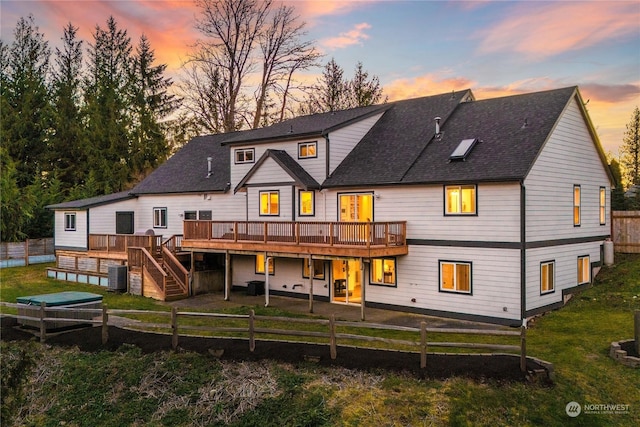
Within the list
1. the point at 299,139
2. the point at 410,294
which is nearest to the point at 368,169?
the point at 299,139

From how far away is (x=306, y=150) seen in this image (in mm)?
22516

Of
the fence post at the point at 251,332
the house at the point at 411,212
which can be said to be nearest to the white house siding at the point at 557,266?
the house at the point at 411,212

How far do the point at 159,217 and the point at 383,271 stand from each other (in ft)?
49.1

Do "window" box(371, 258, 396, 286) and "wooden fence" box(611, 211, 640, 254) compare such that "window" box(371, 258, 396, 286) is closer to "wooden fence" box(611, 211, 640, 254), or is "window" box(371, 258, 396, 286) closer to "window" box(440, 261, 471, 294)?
"window" box(440, 261, 471, 294)

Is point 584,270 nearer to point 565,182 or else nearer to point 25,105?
point 565,182

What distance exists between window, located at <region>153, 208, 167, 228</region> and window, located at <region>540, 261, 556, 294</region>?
1993 cm

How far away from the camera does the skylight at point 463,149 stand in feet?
60.5

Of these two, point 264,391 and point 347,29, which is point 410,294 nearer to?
point 264,391

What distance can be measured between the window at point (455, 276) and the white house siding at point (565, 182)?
2394 mm

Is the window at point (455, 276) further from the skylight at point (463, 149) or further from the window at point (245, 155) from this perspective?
the window at point (245, 155)

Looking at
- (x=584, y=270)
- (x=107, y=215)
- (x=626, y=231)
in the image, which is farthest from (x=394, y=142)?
(x=107, y=215)

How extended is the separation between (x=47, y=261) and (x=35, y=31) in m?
22.2

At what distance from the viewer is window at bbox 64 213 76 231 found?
2845 centimetres

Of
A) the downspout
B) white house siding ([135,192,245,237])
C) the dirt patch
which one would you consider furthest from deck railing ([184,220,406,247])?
the dirt patch
